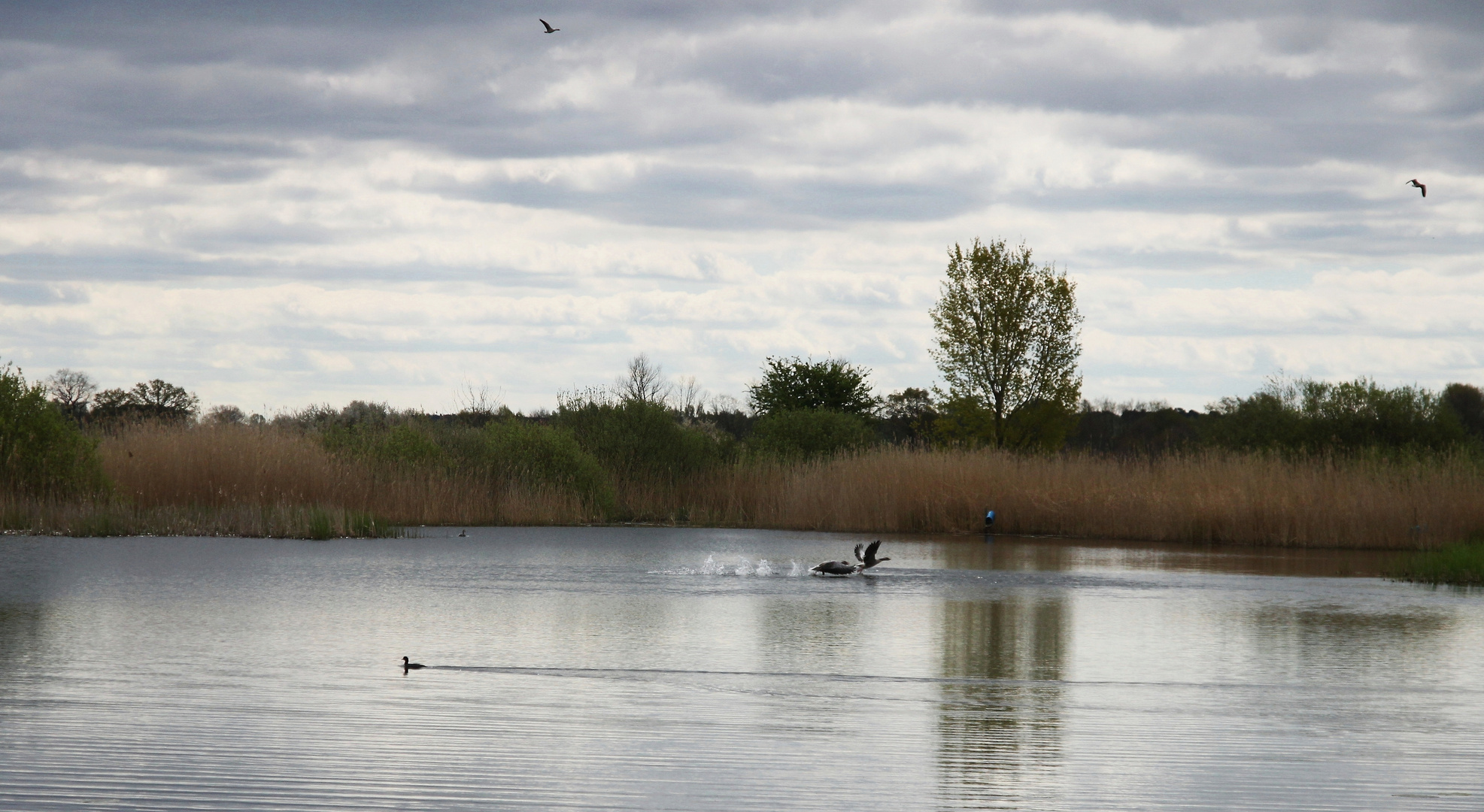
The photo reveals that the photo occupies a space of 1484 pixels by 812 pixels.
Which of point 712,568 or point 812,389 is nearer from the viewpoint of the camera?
point 712,568

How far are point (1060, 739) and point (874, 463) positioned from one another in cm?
1924

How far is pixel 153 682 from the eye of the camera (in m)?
7.08

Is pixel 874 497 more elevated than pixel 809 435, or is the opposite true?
pixel 809 435

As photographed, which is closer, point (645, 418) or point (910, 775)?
point (910, 775)

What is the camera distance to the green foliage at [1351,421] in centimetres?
3888

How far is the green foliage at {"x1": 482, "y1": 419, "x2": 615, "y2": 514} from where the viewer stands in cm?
2745

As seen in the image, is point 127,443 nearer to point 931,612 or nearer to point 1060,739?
point 931,612

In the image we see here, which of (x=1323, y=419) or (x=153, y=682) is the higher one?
(x=1323, y=419)

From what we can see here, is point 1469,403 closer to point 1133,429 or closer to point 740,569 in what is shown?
point 1133,429

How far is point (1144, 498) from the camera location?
23234mm

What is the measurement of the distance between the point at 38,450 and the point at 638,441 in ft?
41.8

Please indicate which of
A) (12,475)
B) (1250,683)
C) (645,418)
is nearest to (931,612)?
(1250,683)

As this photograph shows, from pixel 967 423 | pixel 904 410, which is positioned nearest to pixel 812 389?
pixel 967 423

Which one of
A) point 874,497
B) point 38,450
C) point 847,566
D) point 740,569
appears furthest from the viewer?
point 874,497
